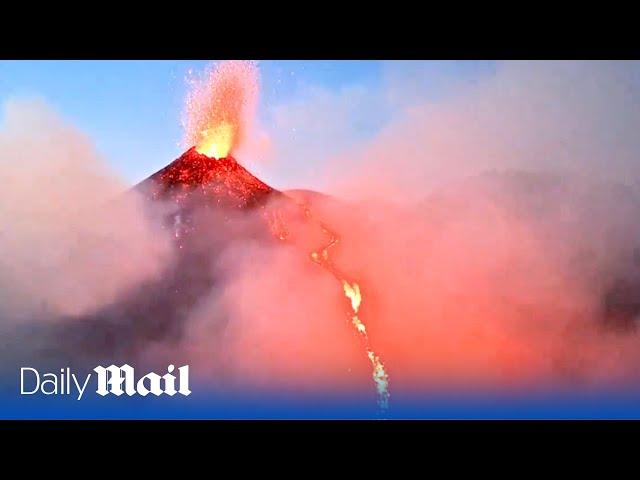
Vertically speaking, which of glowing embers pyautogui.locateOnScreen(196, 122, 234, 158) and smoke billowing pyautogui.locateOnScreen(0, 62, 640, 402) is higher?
glowing embers pyautogui.locateOnScreen(196, 122, 234, 158)

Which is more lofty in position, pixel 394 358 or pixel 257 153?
pixel 257 153

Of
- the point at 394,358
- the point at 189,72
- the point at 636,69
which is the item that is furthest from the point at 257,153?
the point at 636,69

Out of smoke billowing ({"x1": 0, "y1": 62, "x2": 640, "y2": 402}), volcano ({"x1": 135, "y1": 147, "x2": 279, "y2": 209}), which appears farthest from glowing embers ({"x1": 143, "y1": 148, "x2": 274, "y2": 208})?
smoke billowing ({"x1": 0, "y1": 62, "x2": 640, "y2": 402})

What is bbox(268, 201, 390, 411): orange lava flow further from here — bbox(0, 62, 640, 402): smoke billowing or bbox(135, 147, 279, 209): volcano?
bbox(135, 147, 279, 209): volcano

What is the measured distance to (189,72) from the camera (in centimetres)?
455

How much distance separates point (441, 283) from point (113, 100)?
6.12 feet

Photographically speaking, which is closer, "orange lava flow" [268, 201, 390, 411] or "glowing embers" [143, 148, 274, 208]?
"orange lava flow" [268, 201, 390, 411]

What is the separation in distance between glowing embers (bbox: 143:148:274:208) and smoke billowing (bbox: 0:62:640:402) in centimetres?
22

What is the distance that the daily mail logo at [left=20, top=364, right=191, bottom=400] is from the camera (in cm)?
445

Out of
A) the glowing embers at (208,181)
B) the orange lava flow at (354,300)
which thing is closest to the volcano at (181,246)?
the glowing embers at (208,181)

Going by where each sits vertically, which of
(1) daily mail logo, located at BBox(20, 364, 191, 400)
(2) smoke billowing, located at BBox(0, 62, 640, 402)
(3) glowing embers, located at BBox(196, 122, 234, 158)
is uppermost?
(3) glowing embers, located at BBox(196, 122, 234, 158)

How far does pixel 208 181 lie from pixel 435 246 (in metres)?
1.25

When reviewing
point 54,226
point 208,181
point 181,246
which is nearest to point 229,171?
point 208,181
